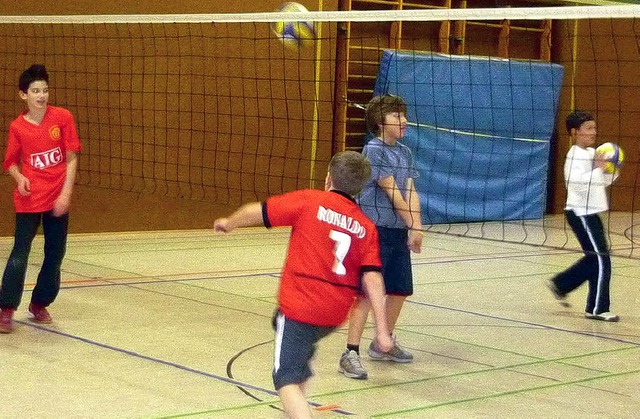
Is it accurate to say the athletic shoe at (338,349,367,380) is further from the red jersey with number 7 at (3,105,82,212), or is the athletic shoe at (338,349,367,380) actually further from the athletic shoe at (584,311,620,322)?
the athletic shoe at (584,311,620,322)

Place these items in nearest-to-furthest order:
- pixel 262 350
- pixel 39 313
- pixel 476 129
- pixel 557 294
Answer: pixel 262 350 → pixel 39 313 → pixel 557 294 → pixel 476 129

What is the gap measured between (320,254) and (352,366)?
1.69 metres

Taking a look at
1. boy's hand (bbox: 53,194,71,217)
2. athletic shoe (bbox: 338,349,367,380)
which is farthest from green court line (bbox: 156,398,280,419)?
boy's hand (bbox: 53,194,71,217)

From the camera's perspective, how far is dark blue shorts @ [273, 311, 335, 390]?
152 inches

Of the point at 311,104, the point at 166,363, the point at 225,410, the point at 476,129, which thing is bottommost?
the point at 166,363

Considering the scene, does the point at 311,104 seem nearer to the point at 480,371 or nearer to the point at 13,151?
the point at 13,151

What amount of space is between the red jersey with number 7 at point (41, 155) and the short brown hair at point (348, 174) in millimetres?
2725

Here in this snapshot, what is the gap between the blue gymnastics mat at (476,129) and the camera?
41.9 feet

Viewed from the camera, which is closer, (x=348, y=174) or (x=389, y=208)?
(x=348, y=174)

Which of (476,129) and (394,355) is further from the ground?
(476,129)

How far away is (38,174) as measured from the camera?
6.23 metres

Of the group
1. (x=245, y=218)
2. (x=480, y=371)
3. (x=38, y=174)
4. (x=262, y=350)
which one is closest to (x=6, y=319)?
(x=38, y=174)

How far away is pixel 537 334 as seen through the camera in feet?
22.0

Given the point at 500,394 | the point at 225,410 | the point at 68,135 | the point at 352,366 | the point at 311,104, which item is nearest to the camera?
the point at 225,410
